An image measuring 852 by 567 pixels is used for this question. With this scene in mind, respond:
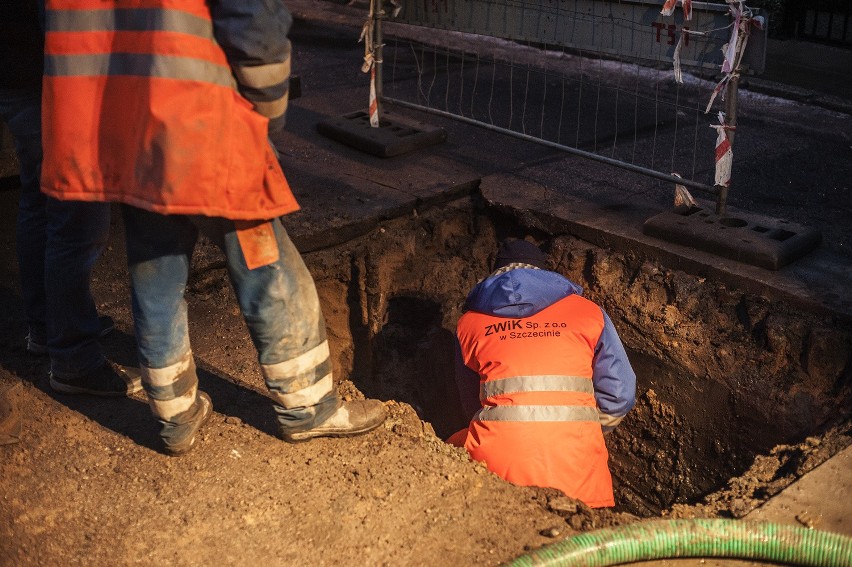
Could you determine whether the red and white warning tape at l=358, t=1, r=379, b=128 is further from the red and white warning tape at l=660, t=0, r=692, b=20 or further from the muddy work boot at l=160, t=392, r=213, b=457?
the muddy work boot at l=160, t=392, r=213, b=457

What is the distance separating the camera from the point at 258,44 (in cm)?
281

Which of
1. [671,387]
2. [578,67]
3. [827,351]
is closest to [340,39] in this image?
[578,67]

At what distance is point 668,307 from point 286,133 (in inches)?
127

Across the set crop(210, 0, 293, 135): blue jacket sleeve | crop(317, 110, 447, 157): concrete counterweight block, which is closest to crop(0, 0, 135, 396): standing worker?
crop(210, 0, 293, 135): blue jacket sleeve

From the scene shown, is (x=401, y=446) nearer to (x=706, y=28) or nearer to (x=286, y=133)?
(x=706, y=28)

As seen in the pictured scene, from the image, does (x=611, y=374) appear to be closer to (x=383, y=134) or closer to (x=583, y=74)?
(x=383, y=134)

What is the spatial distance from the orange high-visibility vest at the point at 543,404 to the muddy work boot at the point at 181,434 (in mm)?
1046

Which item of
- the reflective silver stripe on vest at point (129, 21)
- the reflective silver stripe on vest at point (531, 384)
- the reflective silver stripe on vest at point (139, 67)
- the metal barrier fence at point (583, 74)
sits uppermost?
the reflective silver stripe on vest at point (129, 21)

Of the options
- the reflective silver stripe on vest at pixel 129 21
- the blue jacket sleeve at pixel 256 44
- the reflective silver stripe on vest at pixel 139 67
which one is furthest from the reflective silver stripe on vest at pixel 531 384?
the reflective silver stripe on vest at pixel 129 21

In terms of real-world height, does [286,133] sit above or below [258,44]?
below

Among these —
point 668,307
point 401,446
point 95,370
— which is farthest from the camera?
point 668,307

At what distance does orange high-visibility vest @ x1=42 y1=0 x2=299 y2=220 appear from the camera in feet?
9.14

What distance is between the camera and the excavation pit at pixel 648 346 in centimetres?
455

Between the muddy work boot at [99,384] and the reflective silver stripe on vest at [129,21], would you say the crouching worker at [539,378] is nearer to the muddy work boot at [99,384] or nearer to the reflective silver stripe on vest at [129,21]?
the muddy work boot at [99,384]
